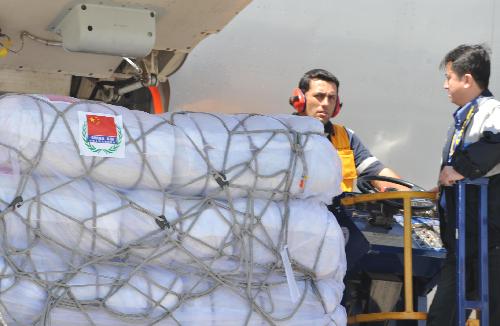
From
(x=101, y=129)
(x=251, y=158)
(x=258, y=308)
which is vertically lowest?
(x=258, y=308)

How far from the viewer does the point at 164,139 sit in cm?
392

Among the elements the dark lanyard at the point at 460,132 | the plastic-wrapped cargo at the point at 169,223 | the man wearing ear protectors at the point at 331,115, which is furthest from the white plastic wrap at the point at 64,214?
the man wearing ear protectors at the point at 331,115

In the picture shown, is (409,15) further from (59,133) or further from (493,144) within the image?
(59,133)

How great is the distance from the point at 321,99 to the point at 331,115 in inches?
4.4

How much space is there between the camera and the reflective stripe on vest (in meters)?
5.55

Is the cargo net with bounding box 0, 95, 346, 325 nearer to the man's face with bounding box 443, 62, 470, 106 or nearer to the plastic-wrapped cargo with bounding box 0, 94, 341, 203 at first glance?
the plastic-wrapped cargo with bounding box 0, 94, 341, 203

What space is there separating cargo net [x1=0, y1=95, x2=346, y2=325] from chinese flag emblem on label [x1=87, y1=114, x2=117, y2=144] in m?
0.04

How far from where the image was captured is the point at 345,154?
5.63m

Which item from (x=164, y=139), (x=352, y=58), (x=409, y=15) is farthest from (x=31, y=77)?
(x=409, y=15)

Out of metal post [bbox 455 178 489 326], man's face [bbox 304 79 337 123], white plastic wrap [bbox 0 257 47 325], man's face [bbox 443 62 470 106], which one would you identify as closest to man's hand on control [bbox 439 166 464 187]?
metal post [bbox 455 178 489 326]

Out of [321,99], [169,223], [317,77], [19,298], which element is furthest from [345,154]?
[19,298]

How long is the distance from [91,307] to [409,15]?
13.9 ft

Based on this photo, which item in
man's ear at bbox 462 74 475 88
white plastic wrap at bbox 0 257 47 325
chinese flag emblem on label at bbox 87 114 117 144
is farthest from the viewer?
man's ear at bbox 462 74 475 88

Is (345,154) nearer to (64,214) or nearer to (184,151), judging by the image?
(184,151)
